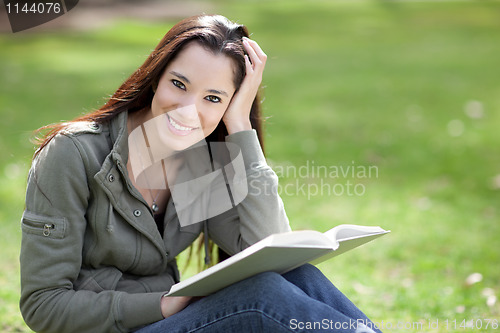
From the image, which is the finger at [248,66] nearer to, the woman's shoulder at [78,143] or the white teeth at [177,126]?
the white teeth at [177,126]

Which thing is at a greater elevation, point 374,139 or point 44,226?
point 44,226

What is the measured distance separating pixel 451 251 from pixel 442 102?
3556mm

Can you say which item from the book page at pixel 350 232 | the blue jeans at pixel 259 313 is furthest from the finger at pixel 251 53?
the blue jeans at pixel 259 313

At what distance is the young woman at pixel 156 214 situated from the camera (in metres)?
1.85

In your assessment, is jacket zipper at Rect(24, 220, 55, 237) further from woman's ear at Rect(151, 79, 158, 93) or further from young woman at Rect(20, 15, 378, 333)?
woman's ear at Rect(151, 79, 158, 93)

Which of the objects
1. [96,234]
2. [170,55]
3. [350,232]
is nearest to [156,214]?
[96,234]

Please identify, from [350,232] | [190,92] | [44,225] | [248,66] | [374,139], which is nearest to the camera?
[44,225]

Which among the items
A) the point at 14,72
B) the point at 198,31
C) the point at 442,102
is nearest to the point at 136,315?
the point at 198,31

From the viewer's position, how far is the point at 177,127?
83.7 inches

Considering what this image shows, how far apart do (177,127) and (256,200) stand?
363 millimetres

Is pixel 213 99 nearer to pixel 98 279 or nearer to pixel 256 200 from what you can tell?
pixel 256 200

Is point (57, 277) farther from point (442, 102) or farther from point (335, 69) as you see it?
point (335, 69)

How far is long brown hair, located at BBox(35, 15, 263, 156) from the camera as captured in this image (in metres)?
2.11

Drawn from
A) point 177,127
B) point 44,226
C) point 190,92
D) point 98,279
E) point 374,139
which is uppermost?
point 190,92
